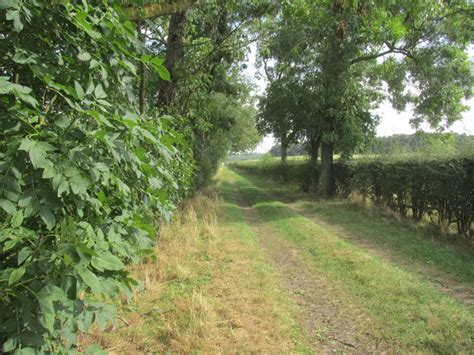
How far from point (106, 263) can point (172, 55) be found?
6.06 metres

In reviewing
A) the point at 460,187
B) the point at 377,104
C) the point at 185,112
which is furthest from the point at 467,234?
the point at 377,104

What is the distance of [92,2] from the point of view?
2203 mm

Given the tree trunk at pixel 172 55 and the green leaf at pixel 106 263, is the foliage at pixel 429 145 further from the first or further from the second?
the green leaf at pixel 106 263

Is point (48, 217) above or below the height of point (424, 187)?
above

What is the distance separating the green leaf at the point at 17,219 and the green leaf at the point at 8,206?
20mm

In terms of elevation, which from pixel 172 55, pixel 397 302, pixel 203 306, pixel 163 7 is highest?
pixel 172 55

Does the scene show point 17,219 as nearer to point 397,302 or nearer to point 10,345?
point 10,345

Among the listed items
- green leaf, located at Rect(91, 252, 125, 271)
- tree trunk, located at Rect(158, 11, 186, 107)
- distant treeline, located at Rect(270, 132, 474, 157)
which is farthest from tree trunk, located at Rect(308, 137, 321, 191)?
green leaf, located at Rect(91, 252, 125, 271)

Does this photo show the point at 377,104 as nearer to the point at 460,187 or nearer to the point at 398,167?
the point at 398,167

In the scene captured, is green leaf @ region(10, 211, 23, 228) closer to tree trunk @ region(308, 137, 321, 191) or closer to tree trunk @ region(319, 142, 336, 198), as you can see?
tree trunk @ region(319, 142, 336, 198)

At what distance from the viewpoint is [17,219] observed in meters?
1.51

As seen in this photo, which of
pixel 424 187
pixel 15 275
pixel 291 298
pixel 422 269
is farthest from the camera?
pixel 424 187

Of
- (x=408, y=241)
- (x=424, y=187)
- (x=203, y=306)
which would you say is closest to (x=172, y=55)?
(x=203, y=306)

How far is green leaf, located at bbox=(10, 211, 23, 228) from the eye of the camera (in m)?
1.51
